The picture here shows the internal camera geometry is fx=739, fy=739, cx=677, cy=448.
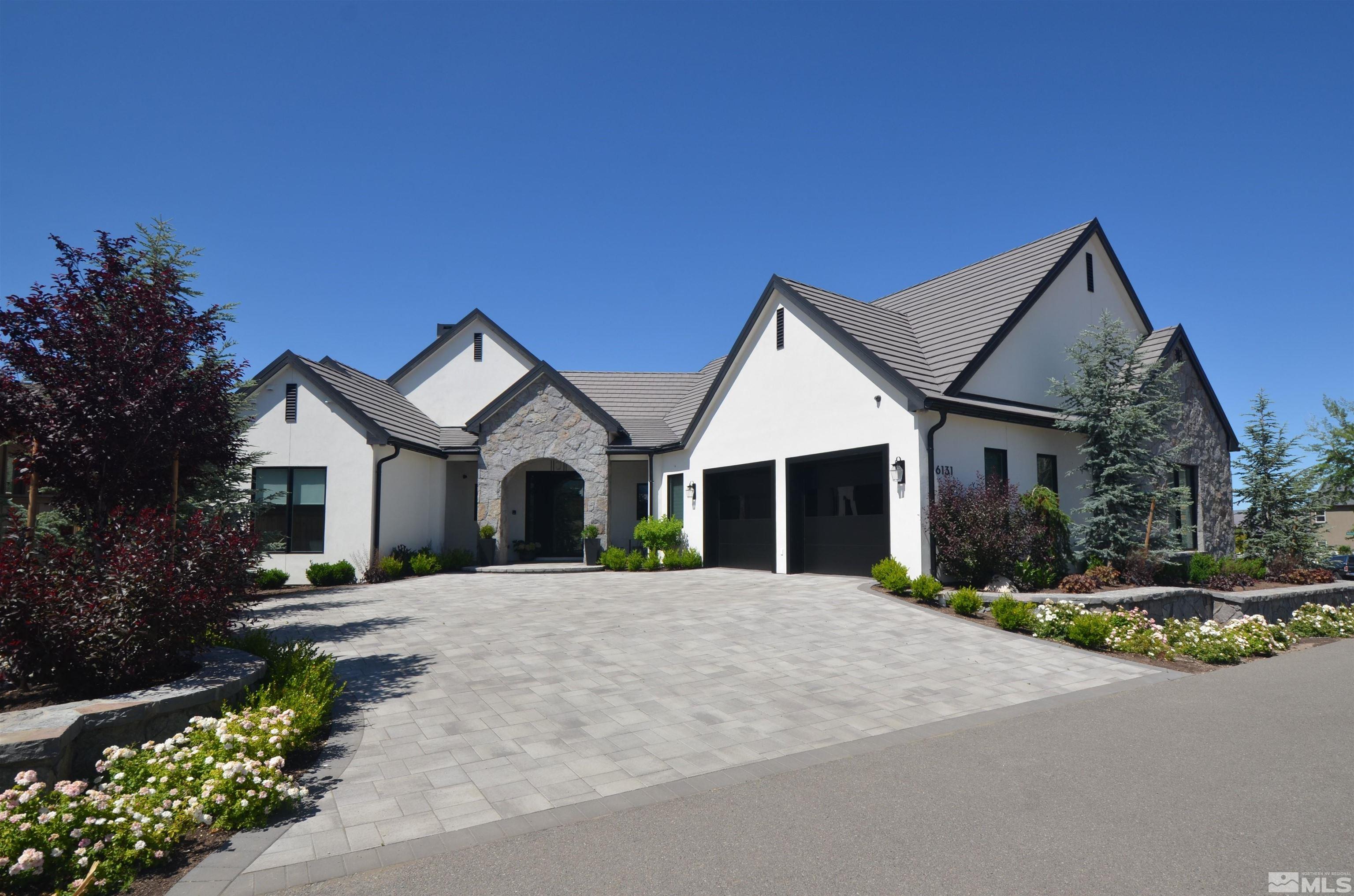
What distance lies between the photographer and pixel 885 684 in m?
7.66

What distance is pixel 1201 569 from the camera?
16531mm

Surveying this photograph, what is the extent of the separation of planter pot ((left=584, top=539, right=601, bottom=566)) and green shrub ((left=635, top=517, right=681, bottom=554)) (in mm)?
1080

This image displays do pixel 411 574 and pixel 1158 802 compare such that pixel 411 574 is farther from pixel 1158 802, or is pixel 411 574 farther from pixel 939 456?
pixel 1158 802

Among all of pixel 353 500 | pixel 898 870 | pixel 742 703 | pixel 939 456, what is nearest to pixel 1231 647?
pixel 939 456

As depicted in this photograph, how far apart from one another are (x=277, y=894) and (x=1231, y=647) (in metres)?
11.0

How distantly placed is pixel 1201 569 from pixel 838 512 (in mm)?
8395

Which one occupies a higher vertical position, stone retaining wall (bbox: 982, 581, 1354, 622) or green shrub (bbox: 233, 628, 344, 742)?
green shrub (bbox: 233, 628, 344, 742)

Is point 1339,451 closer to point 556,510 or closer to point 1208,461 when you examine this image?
point 1208,461

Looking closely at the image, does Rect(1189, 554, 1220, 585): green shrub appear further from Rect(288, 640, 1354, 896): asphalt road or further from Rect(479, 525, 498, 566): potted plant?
Rect(479, 525, 498, 566): potted plant

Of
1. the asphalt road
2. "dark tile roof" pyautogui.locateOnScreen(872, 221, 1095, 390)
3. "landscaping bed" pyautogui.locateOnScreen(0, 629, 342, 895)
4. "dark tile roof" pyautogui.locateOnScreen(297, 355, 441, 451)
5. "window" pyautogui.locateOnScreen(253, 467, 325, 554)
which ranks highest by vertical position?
"dark tile roof" pyautogui.locateOnScreen(872, 221, 1095, 390)

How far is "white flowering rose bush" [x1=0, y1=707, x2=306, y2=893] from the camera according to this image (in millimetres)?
3711

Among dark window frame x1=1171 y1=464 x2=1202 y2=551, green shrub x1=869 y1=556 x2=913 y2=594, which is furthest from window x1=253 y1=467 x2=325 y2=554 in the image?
→ dark window frame x1=1171 y1=464 x2=1202 y2=551

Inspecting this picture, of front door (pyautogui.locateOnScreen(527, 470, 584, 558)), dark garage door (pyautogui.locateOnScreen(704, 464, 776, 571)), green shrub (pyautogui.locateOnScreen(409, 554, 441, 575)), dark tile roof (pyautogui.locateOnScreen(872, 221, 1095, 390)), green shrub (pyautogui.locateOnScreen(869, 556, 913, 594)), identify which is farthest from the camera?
front door (pyautogui.locateOnScreen(527, 470, 584, 558))

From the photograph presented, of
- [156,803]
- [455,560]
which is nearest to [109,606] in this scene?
[156,803]
